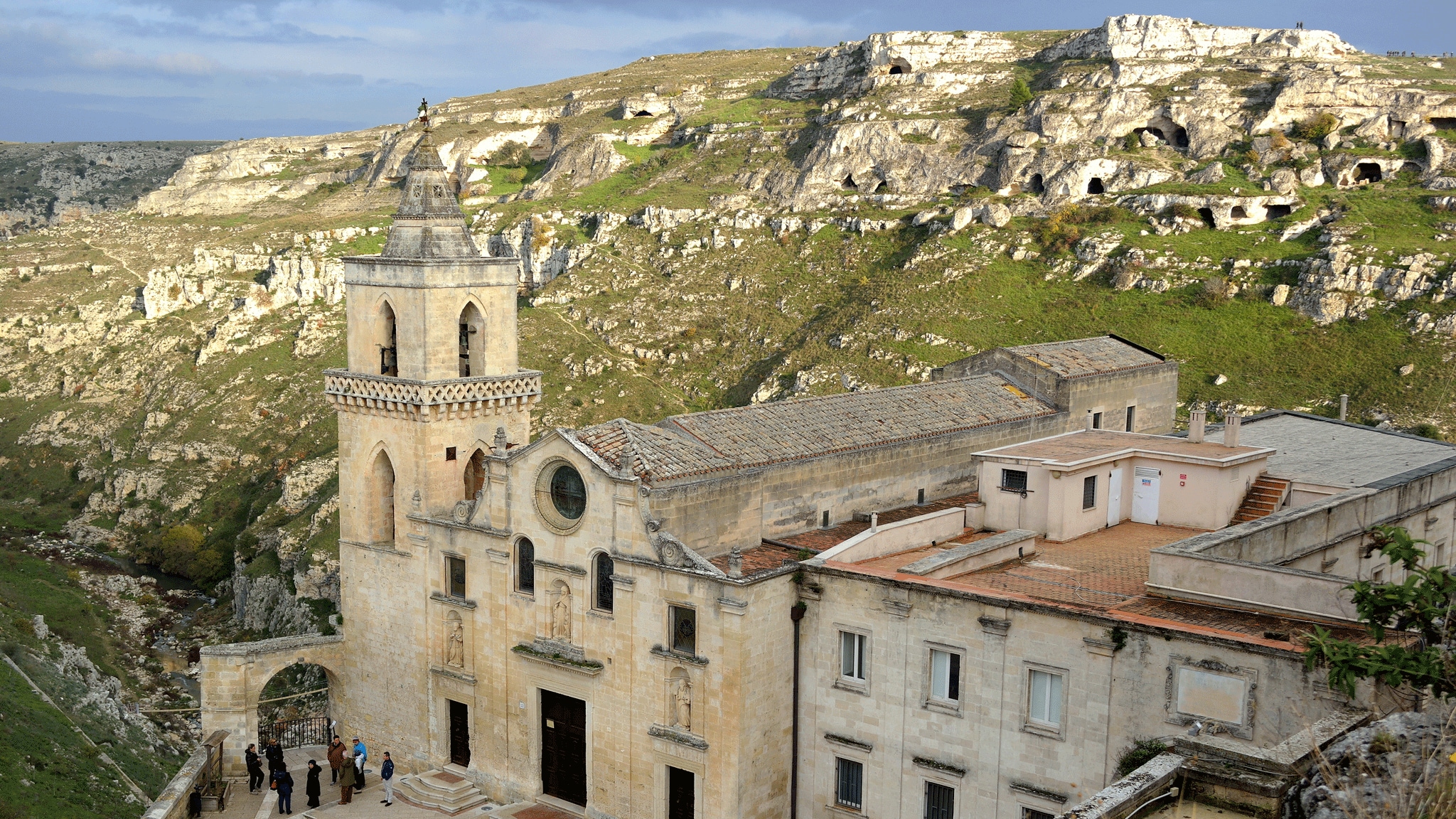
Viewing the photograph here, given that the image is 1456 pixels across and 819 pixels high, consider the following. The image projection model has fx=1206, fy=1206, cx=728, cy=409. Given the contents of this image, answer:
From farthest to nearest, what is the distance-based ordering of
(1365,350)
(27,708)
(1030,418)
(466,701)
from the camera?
(1365,350) < (27,708) < (1030,418) < (466,701)

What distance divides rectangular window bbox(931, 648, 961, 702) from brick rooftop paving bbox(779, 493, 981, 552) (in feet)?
14.9

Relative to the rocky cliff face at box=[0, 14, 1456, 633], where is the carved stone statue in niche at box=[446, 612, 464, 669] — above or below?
below

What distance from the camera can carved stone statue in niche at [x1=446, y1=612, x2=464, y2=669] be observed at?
110 ft

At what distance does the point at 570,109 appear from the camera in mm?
138625

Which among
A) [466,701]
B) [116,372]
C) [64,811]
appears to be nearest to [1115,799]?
[466,701]

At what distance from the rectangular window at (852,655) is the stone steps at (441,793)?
11.4m

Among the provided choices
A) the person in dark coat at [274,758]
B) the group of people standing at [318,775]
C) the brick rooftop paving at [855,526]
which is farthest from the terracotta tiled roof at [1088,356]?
the person in dark coat at [274,758]

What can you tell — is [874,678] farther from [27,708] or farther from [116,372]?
[116,372]

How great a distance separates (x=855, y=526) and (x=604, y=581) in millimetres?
7323

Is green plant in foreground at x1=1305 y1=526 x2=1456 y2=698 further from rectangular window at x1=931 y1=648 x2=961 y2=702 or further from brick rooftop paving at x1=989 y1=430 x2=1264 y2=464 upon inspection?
brick rooftop paving at x1=989 y1=430 x2=1264 y2=464

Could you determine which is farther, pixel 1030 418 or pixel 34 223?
pixel 34 223

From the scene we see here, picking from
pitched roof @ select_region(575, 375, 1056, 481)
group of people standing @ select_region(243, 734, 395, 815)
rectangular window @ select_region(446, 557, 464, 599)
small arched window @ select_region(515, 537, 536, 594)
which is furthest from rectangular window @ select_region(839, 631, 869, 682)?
group of people standing @ select_region(243, 734, 395, 815)

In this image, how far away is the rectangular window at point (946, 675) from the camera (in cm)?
2595

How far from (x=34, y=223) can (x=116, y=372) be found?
4235 inches
